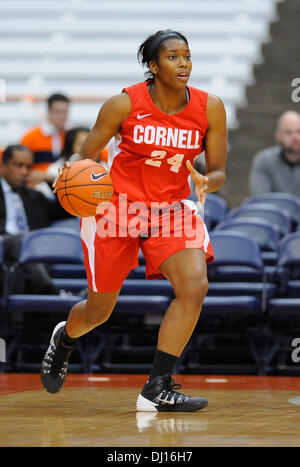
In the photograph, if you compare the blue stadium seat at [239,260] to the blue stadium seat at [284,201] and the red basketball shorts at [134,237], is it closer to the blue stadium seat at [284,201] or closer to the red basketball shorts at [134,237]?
the blue stadium seat at [284,201]

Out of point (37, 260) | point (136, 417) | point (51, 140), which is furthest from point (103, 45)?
point (136, 417)

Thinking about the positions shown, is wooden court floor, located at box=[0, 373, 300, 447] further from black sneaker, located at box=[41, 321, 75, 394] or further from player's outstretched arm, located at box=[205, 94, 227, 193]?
player's outstretched arm, located at box=[205, 94, 227, 193]

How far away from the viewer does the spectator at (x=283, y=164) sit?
27.8 ft

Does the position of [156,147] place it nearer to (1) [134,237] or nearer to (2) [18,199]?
(1) [134,237]

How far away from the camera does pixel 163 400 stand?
4.16 metres

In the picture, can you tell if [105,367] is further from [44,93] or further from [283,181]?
[44,93]

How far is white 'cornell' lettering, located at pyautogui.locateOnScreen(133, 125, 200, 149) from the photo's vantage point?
429cm

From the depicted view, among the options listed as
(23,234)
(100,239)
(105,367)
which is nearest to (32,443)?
(100,239)

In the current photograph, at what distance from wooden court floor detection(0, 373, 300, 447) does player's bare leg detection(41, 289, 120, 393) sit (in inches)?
4.7

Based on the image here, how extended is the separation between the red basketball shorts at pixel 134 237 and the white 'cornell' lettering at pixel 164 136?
0.28m

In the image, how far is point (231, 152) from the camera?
11.5 metres

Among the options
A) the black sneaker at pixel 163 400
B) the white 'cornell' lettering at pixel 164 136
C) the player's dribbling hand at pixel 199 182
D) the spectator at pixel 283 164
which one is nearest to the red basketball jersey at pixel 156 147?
the white 'cornell' lettering at pixel 164 136

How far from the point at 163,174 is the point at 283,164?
14.4ft

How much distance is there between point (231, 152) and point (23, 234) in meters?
4.72
